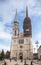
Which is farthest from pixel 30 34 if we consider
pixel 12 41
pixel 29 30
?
pixel 12 41

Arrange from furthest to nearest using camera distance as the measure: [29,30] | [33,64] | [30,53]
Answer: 1. [29,30]
2. [30,53]
3. [33,64]

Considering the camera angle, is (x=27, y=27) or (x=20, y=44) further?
(x=27, y=27)

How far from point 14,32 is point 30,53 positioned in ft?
31.4

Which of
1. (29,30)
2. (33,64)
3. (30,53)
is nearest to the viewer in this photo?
(33,64)

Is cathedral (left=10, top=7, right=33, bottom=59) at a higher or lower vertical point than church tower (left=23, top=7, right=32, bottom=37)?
lower

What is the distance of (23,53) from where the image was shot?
67250 millimetres

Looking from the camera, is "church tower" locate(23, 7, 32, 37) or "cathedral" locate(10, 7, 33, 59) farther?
"church tower" locate(23, 7, 32, 37)

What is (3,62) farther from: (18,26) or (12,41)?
(18,26)

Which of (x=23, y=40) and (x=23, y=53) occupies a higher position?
(x=23, y=40)

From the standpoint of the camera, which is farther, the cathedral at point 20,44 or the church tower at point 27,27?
the church tower at point 27,27

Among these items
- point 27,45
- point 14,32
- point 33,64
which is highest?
point 14,32

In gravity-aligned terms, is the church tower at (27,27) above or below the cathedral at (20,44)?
above

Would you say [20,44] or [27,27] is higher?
[27,27]

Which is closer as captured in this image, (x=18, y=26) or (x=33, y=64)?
(x=33, y=64)
